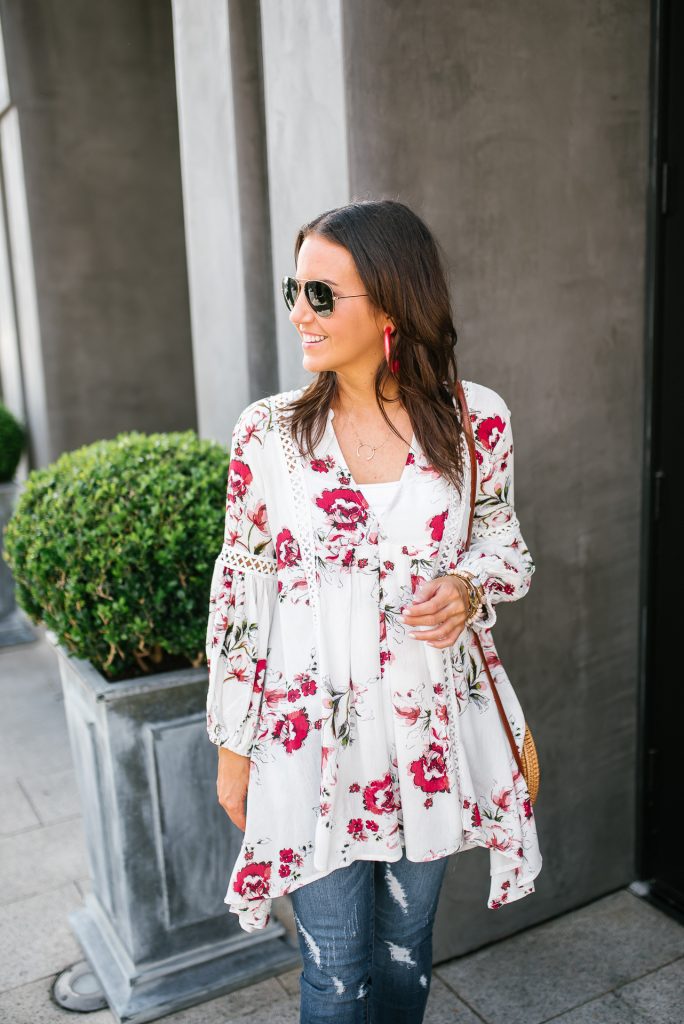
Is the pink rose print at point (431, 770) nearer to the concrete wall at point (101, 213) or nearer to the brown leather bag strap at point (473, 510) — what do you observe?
the brown leather bag strap at point (473, 510)

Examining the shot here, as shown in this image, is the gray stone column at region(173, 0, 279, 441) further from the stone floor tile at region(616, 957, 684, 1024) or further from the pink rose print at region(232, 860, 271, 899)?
the stone floor tile at region(616, 957, 684, 1024)

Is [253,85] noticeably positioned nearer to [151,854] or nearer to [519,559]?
[519,559]

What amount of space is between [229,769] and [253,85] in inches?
92.9

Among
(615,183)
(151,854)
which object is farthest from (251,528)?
(615,183)

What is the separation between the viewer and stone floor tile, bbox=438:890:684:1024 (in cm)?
298

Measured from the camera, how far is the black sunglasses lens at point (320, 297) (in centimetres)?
193

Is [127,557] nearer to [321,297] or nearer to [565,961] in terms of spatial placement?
[321,297]

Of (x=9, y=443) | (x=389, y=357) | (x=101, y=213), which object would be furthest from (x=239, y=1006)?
(x=101, y=213)

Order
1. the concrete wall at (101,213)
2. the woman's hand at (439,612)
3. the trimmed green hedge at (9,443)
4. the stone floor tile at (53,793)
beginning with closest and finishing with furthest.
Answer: the woman's hand at (439,612), the stone floor tile at (53,793), the concrete wall at (101,213), the trimmed green hedge at (9,443)

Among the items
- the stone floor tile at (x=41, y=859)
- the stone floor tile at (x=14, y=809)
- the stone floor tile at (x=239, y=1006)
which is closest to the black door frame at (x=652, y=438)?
the stone floor tile at (x=239, y=1006)

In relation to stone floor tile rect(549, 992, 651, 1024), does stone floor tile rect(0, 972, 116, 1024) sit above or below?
below

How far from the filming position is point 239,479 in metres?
2.04

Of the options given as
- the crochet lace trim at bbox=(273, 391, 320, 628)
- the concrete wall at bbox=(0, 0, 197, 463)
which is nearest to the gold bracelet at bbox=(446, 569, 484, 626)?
the crochet lace trim at bbox=(273, 391, 320, 628)

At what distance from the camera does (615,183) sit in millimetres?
3035
